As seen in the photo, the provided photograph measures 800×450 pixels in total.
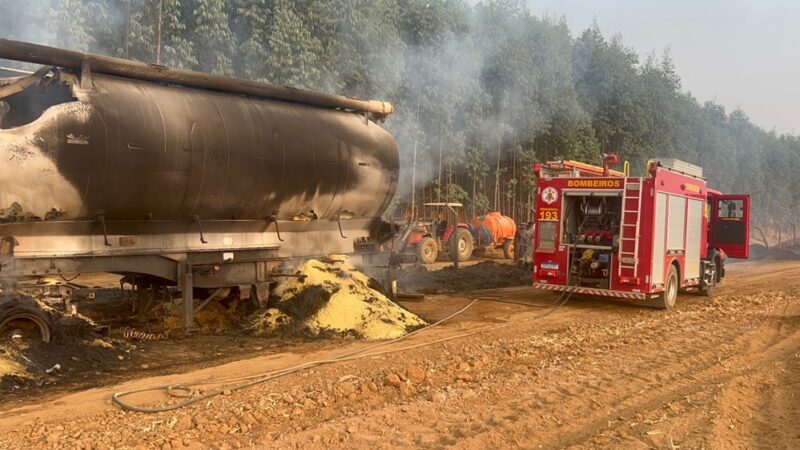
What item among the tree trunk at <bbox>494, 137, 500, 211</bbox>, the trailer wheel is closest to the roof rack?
the trailer wheel

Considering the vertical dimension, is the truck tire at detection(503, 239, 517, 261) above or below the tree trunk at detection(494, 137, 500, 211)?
below

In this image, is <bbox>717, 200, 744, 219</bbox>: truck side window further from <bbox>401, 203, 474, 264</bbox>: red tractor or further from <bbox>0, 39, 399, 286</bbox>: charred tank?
<bbox>0, 39, 399, 286</bbox>: charred tank

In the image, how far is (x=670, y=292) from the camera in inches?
514

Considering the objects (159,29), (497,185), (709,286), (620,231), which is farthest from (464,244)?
(159,29)

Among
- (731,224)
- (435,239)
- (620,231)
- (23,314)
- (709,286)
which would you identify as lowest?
(709,286)

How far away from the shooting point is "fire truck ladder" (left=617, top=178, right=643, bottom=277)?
12.0 metres

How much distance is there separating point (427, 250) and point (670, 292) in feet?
33.9

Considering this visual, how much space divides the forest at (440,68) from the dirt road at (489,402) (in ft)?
35.4

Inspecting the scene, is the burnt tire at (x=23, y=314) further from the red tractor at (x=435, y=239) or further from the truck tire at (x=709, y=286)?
the red tractor at (x=435, y=239)

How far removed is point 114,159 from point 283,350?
303 centimetres

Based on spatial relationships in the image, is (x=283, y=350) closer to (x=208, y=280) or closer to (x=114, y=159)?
(x=208, y=280)

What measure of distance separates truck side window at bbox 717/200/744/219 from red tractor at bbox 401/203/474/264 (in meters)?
7.58

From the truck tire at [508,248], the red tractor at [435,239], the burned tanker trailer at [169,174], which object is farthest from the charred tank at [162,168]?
the truck tire at [508,248]

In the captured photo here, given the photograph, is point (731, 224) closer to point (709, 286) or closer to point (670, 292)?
point (709, 286)
